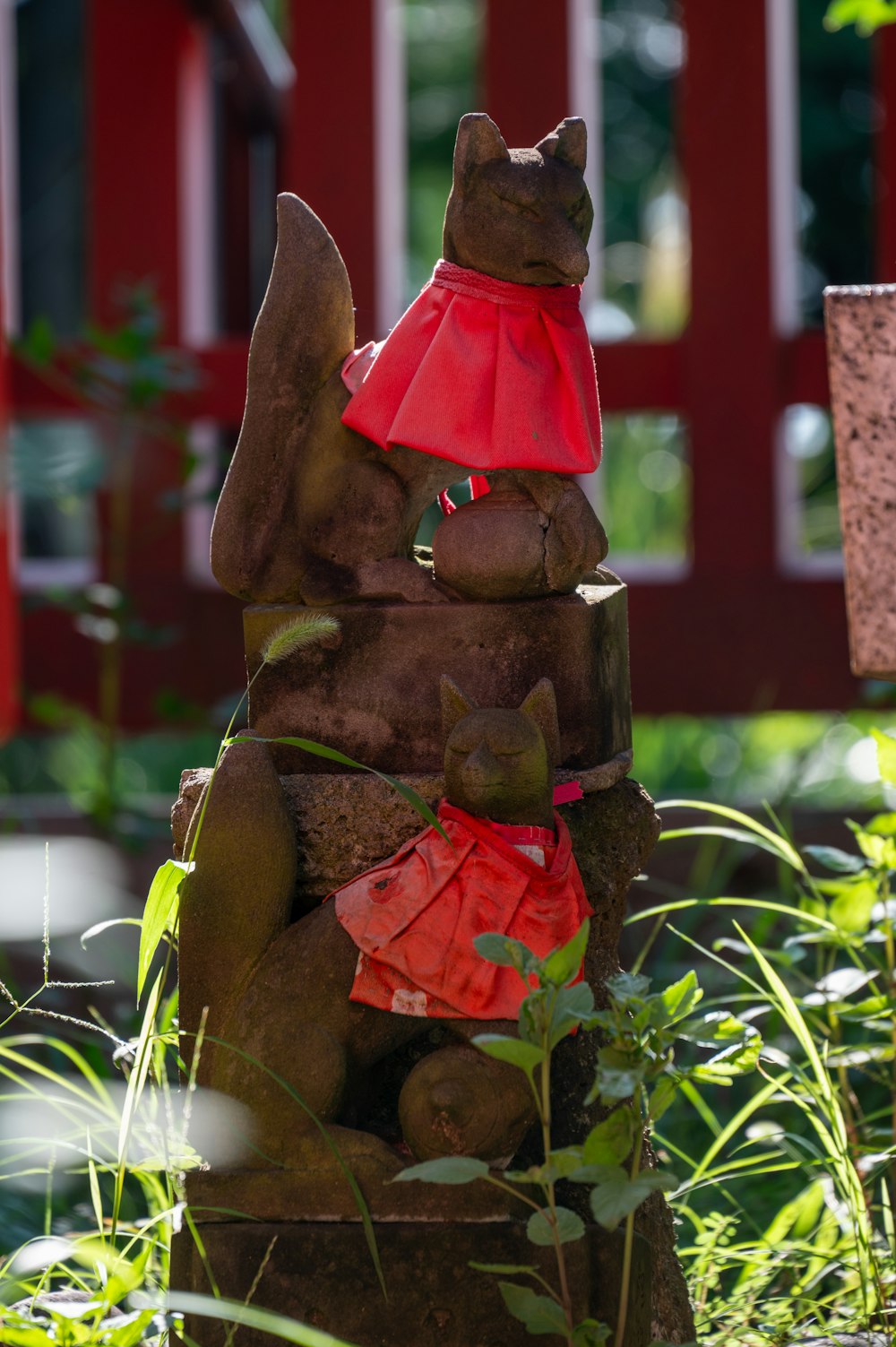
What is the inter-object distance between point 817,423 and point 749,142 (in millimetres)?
3007

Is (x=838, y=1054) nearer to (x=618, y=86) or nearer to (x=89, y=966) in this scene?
(x=89, y=966)

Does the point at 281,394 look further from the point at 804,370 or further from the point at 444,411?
the point at 804,370

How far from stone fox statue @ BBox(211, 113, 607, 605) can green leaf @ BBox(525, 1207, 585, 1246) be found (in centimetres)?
62

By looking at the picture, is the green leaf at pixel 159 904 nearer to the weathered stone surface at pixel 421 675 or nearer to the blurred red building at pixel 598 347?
the weathered stone surface at pixel 421 675

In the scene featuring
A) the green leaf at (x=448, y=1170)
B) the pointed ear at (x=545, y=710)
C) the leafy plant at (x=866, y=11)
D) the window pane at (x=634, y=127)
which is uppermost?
the window pane at (x=634, y=127)

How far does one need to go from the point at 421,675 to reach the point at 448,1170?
0.54m

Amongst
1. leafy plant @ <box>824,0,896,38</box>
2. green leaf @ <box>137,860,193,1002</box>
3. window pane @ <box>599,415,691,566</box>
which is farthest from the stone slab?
window pane @ <box>599,415,691,566</box>

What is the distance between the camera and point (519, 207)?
162cm

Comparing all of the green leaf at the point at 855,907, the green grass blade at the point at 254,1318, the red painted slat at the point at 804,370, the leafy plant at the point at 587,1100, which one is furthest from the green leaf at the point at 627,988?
the red painted slat at the point at 804,370

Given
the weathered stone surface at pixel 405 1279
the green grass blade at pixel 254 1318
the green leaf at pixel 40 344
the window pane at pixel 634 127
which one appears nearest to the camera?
the green grass blade at pixel 254 1318

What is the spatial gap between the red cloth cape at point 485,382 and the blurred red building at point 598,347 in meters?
1.48

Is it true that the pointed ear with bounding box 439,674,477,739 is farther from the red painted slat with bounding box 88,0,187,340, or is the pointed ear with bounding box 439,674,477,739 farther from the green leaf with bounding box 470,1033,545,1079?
the red painted slat with bounding box 88,0,187,340

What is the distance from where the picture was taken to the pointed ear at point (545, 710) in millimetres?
1554

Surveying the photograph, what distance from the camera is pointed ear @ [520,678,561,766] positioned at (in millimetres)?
1554
